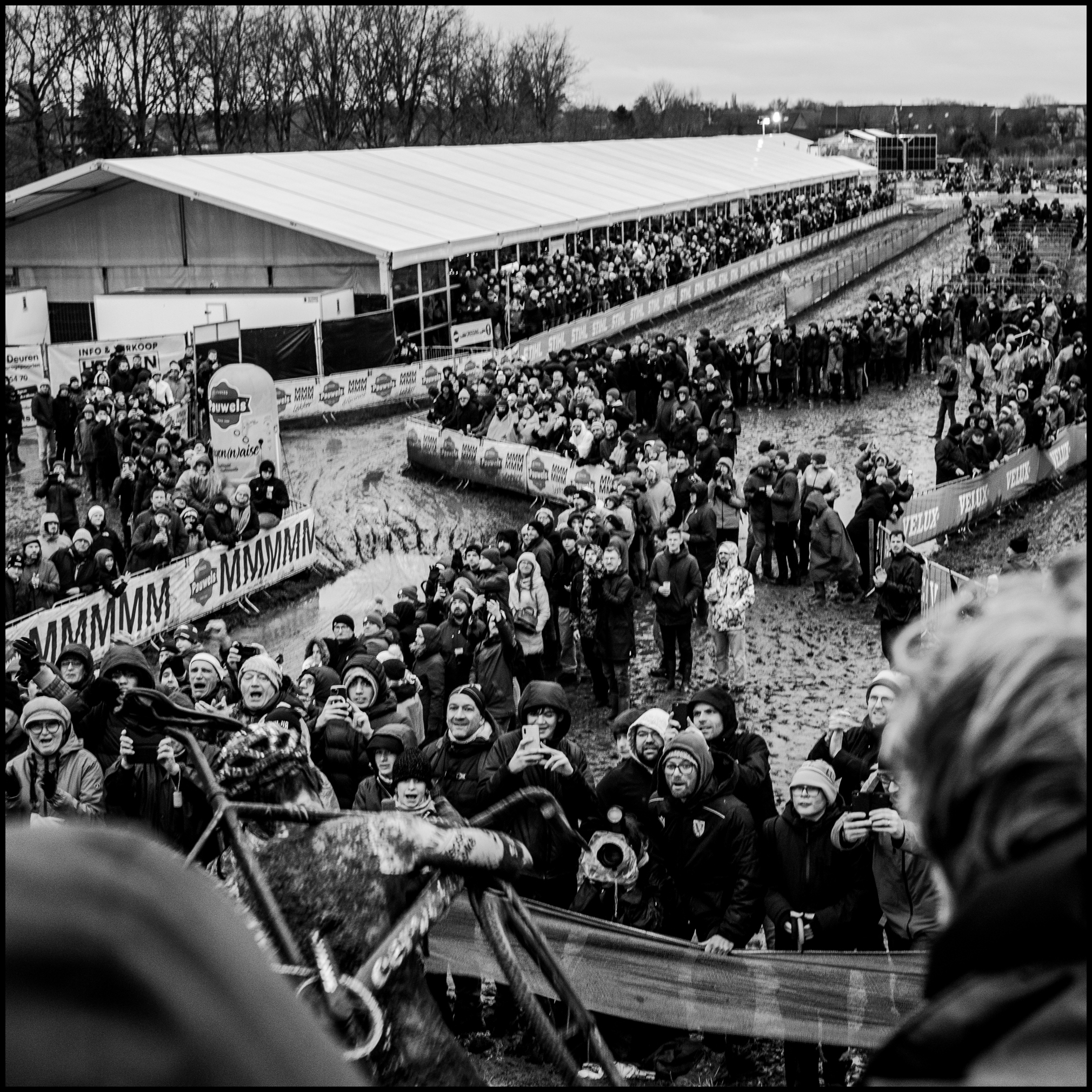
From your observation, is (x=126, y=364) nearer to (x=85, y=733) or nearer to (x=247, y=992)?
(x=85, y=733)

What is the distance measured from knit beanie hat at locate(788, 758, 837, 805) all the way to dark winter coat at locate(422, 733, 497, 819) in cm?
144

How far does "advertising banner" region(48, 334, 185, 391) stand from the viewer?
72.5ft

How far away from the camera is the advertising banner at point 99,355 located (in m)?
22.1

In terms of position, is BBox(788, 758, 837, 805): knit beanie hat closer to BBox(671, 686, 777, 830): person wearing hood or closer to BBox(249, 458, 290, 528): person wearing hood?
BBox(671, 686, 777, 830): person wearing hood

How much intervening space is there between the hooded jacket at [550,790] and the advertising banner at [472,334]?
22.6 metres

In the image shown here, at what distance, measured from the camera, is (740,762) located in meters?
6.86

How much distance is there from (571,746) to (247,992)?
230 inches

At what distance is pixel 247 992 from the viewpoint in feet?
2.28

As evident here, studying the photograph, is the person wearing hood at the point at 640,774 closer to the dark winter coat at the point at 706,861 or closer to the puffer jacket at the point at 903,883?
the dark winter coat at the point at 706,861

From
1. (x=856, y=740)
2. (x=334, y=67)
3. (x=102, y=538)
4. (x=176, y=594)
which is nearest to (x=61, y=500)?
(x=176, y=594)

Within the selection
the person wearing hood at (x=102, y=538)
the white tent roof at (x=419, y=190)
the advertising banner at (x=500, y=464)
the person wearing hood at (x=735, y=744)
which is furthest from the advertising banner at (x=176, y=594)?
the white tent roof at (x=419, y=190)

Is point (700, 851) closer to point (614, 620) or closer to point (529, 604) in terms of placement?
point (614, 620)

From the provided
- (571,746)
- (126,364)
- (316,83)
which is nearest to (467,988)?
(571,746)

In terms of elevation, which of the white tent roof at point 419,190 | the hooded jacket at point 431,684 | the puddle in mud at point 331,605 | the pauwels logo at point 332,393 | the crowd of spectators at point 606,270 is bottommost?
the puddle in mud at point 331,605
